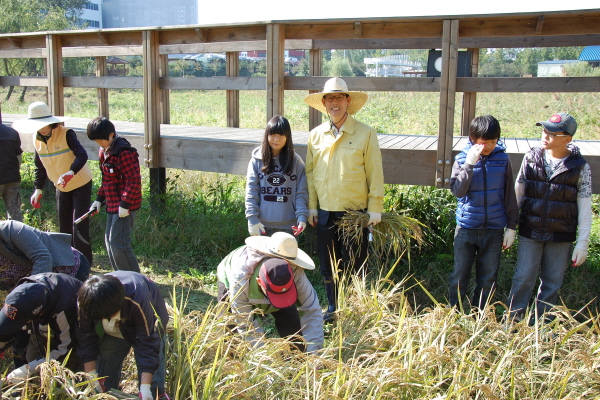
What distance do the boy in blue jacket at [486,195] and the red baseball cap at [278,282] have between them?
1402 mm

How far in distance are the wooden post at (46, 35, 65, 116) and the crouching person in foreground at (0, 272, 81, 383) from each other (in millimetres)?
4485

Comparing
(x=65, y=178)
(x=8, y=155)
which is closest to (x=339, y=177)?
(x=65, y=178)

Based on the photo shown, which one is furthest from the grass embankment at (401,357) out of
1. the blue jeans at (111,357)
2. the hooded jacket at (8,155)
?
the hooded jacket at (8,155)

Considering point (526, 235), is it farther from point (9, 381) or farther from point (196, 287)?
point (9, 381)

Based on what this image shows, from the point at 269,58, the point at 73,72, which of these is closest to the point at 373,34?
the point at 269,58

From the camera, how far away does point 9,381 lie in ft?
10.1

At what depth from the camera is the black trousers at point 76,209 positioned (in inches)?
217

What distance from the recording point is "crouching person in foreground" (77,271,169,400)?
9.14 ft

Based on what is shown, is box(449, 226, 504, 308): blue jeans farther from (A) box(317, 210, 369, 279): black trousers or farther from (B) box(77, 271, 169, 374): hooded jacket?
(B) box(77, 271, 169, 374): hooded jacket

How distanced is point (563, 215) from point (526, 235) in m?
0.29

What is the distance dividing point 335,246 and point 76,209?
2.51 metres

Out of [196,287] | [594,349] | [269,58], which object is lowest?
[196,287]

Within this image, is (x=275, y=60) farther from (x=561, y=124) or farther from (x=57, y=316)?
(x=57, y=316)

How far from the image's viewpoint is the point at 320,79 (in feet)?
17.4
